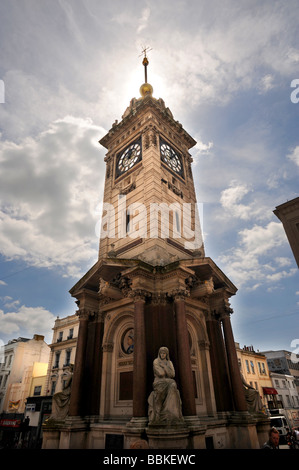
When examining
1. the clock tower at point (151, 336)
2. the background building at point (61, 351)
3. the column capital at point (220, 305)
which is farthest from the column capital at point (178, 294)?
the background building at point (61, 351)

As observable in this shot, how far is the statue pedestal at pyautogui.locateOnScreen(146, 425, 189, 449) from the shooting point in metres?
10.8

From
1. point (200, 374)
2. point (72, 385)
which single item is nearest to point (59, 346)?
point (72, 385)

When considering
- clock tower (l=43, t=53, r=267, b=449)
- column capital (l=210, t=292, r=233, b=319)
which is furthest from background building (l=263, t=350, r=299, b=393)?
column capital (l=210, t=292, r=233, b=319)

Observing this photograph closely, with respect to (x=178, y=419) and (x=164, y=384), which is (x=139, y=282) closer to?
(x=164, y=384)

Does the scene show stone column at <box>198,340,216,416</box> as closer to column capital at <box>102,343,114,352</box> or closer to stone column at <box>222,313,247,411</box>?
stone column at <box>222,313,247,411</box>

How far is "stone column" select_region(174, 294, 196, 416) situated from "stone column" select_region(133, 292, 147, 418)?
176 cm

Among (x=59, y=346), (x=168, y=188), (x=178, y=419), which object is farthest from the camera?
(x=59, y=346)

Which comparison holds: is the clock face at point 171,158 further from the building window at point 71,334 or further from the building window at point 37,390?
the building window at point 37,390

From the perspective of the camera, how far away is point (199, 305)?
1788 cm

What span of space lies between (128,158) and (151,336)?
1715cm

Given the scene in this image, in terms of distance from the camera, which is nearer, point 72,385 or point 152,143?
point 72,385

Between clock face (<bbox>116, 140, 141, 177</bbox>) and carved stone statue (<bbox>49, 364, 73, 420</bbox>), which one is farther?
clock face (<bbox>116, 140, 141, 177</bbox>)
